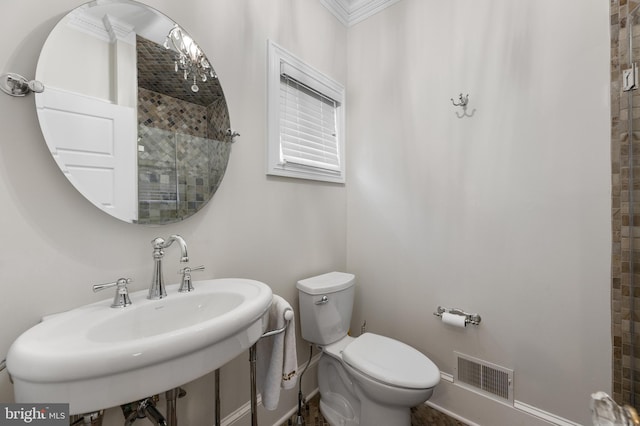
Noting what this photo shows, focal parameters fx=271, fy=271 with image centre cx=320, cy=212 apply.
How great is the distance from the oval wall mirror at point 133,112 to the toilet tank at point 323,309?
2.44 ft

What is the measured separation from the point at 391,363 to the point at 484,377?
1.88 ft

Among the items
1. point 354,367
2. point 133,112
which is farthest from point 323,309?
point 133,112

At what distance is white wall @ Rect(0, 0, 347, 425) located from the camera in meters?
0.76

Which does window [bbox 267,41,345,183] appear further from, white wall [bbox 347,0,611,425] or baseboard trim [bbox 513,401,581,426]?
baseboard trim [bbox 513,401,581,426]

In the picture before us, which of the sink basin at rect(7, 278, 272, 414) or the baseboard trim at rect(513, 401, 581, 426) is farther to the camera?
the baseboard trim at rect(513, 401, 581, 426)

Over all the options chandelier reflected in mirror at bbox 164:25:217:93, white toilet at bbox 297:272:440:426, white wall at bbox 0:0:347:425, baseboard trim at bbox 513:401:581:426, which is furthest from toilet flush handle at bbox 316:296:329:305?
chandelier reflected in mirror at bbox 164:25:217:93

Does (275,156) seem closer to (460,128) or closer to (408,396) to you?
(460,128)

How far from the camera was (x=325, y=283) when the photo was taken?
156cm

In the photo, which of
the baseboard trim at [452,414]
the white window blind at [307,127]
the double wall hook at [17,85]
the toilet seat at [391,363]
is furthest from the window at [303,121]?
the baseboard trim at [452,414]

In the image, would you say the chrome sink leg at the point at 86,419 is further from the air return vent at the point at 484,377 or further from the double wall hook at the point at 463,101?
the double wall hook at the point at 463,101

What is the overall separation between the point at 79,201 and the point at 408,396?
1.45m

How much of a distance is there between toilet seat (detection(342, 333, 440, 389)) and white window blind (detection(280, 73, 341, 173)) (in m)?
1.07

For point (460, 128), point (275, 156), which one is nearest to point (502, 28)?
point (460, 128)

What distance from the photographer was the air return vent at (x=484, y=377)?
1.38 meters
